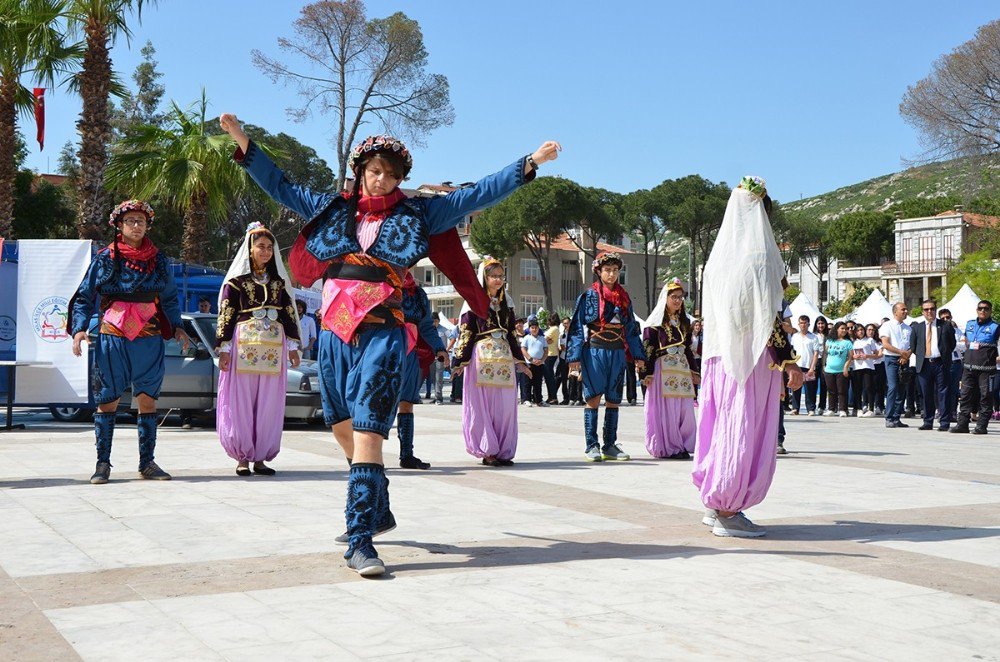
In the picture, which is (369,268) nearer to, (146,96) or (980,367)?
(980,367)

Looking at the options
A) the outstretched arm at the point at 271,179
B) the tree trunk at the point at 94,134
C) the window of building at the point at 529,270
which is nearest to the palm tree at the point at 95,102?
the tree trunk at the point at 94,134

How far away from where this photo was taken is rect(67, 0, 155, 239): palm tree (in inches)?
822

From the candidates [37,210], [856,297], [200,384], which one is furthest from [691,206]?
[200,384]

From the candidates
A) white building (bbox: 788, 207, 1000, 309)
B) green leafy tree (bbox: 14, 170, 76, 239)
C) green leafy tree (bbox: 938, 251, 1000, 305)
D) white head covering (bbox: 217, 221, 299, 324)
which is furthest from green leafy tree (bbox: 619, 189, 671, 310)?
white head covering (bbox: 217, 221, 299, 324)

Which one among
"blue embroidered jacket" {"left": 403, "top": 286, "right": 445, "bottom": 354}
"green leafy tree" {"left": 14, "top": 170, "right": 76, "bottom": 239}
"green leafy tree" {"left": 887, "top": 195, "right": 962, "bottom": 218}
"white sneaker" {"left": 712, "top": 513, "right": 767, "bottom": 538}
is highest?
"green leafy tree" {"left": 887, "top": 195, "right": 962, "bottom": 218}

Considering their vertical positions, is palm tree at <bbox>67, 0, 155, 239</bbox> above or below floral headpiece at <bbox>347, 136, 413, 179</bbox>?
above

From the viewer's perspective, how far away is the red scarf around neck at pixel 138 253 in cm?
879

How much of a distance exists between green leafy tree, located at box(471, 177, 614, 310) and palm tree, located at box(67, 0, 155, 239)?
45699 millimetres

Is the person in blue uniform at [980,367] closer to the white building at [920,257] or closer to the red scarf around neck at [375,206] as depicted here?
the red scarf around neck at [375,206]

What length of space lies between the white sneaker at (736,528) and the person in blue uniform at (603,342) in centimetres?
422

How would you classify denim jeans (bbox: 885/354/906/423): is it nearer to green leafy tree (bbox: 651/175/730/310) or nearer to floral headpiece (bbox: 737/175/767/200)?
floral headpiece (bbox: 737/175/767/200)

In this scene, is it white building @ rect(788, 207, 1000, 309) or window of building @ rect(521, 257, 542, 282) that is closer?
window of building @ rect(521, 257, 542, 282)

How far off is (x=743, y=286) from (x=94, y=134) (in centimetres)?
1790

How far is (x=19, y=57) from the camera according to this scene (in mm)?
20953
